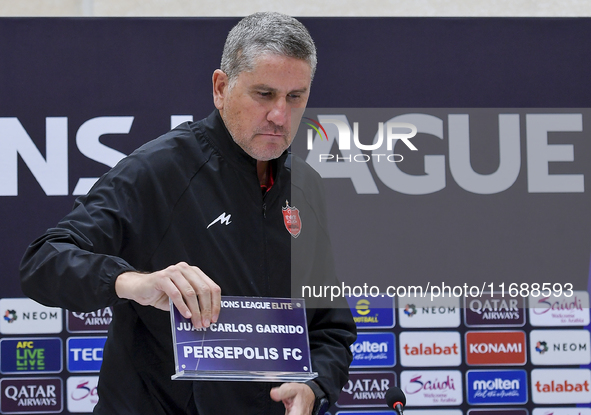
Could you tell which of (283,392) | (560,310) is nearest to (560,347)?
(560,310)

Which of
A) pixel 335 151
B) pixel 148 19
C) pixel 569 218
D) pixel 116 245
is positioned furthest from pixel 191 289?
pixel 569 218

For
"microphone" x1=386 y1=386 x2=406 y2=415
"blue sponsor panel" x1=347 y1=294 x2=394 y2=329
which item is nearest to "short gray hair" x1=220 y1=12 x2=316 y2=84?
"microphone" x1=386 y1=386 x2=406 y2=415

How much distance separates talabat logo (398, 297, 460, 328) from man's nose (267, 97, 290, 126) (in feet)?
4.24

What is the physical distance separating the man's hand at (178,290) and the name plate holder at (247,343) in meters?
0.03

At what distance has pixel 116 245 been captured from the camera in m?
1.05

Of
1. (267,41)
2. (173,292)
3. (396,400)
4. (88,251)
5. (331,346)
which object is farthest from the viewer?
(396,400)

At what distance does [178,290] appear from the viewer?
33.4 inches

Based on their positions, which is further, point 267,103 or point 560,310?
point 560,310

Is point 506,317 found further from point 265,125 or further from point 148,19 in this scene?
point 148,19

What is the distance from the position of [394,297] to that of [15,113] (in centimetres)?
150

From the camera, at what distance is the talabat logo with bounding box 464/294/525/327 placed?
2240 millimetres

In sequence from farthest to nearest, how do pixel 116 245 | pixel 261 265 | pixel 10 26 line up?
pixel 10 26 < pixel 261 265 < pixel 116 245

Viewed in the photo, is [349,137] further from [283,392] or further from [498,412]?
[283,392]

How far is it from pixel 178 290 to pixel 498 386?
173cm
